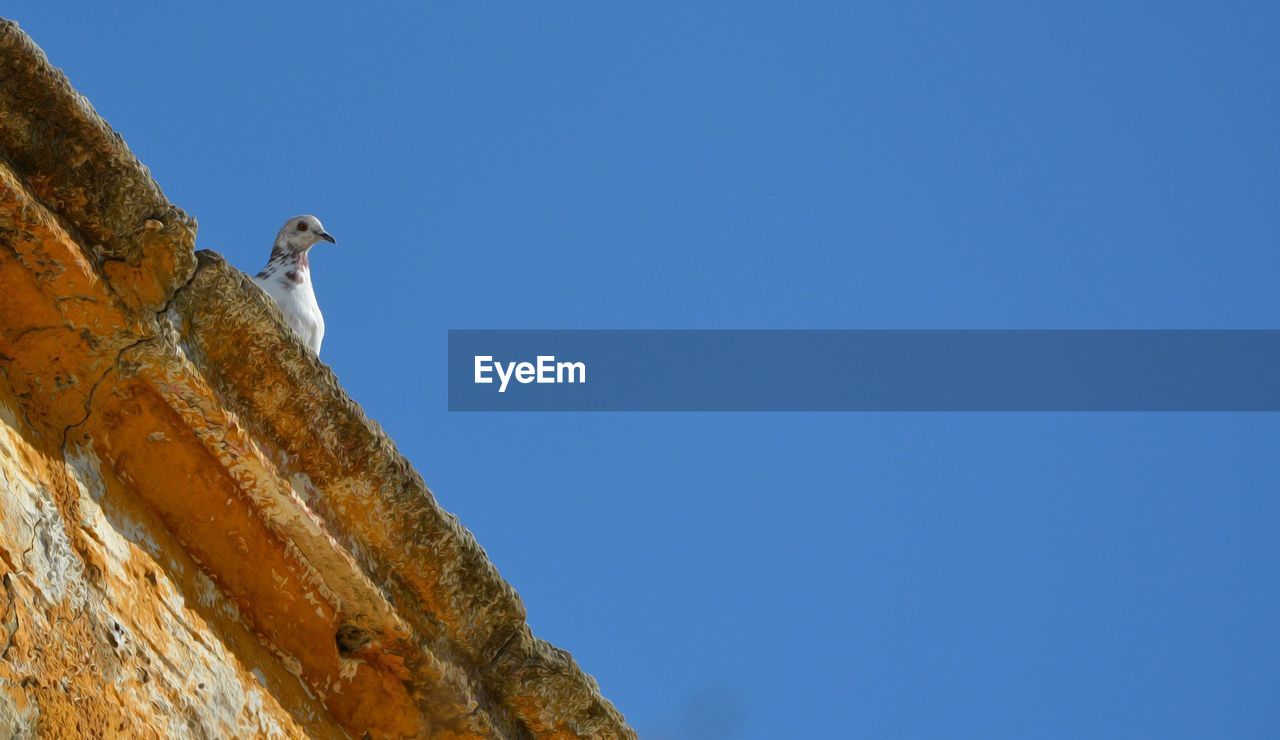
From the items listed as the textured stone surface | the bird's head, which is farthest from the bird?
the textured stone surface

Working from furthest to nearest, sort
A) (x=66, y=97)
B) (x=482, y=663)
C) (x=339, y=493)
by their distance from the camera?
1. (x=482, y=663)
2. (x=339, y=493)
3. (x=66, y=97)

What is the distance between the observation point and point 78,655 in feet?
13.0

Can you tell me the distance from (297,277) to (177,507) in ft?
12.8

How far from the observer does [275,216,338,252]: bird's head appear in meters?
A: 8.68

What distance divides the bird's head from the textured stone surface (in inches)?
160

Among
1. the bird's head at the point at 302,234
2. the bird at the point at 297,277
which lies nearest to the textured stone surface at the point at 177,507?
the bird at the point at 297,277

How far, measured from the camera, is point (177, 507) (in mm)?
4492

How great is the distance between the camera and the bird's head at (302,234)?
8.68 m

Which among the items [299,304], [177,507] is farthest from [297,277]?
[177,507]

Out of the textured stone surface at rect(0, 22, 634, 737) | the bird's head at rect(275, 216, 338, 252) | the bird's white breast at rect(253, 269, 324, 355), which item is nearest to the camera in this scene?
the textured stone surface at rect(0, 22, 634, 737)

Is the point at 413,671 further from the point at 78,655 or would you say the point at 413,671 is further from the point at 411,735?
the point at 78,655

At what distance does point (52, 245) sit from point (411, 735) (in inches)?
67.4

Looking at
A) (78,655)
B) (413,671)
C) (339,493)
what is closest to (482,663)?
(413,671)

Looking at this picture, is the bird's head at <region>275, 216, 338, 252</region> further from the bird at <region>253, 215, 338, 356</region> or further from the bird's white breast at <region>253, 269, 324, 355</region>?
the bird's white breast at <region>253, 269, 324, 355</region>
